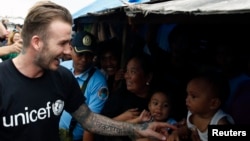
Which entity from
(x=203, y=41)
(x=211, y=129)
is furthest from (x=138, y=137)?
(x=203, y=41)

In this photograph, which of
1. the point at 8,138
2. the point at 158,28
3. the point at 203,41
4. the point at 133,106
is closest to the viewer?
the point at 8,138

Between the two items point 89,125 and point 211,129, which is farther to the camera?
point 89,125

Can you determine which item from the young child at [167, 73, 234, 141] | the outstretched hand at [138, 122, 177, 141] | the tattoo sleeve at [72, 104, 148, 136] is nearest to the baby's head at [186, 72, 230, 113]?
the young child at [167, 73, 234, 141]

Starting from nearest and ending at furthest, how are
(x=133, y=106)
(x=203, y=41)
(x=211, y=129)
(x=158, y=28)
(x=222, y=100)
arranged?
(x=211, y=129) < (x=222, y=100) < (x=133, y=106) < (x=203, y=41) < (x=158, y=28)

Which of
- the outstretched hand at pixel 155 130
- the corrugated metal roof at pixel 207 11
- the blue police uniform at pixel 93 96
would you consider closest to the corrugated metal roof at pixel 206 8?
the corrugated metal roof at pixel 207 11

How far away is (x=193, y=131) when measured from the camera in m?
2.35

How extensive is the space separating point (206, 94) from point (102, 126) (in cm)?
78

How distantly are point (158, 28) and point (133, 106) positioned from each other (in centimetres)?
180

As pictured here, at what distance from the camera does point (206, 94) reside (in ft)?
7.47

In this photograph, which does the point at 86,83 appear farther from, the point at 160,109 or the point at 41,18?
the point at 41,18

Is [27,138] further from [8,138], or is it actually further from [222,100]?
[222,100]

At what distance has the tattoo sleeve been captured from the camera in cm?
244

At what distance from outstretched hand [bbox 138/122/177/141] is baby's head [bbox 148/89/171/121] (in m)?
0.19

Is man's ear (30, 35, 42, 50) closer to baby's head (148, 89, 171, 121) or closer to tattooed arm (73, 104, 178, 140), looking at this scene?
tattooed arm (73, 104, 178, 140)
